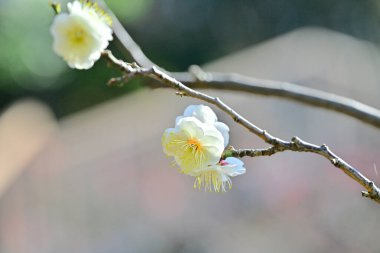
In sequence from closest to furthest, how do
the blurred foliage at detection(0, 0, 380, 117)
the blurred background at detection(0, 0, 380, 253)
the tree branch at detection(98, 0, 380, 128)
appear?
Answer: the tree branch at detection(98, 0, 380, 128), the blurred background at detection(0, 0, 380, 253), the blurred foliage at detection(0, 0, 380, 117)

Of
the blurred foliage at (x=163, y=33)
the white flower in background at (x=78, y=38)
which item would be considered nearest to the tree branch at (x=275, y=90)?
the white flower in background at (x=78, y=38)

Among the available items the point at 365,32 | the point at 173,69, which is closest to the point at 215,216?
the point at 173,69

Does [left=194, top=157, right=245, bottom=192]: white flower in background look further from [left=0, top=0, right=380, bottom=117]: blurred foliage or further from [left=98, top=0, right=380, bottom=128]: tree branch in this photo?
[left=0, top=0, right=380, bottom=117]: blurred foliage

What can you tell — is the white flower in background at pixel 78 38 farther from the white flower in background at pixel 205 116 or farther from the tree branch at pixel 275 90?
the tree branch at pixel 275 90

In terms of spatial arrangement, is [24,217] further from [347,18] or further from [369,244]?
[347,18]

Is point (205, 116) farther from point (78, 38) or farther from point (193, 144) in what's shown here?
point (78, 38)

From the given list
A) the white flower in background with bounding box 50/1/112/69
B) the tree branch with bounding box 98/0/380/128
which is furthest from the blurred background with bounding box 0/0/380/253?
the white flower in background with bounding box 50/1/112/69
